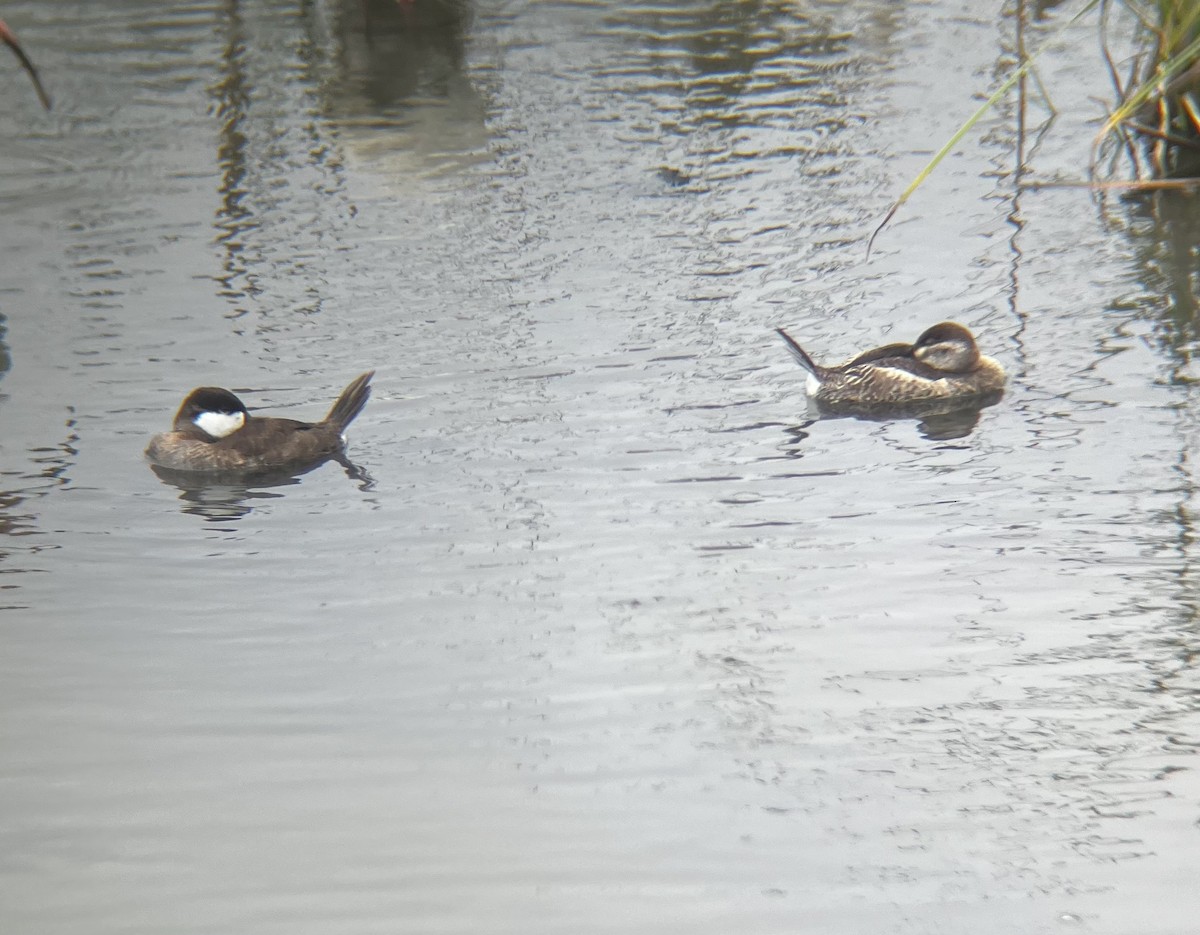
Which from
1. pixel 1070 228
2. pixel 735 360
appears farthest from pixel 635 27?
pixel 735 360

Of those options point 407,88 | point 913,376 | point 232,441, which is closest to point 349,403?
point 232,441

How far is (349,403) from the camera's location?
8.67 meters

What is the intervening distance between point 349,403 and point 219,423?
2.17ft

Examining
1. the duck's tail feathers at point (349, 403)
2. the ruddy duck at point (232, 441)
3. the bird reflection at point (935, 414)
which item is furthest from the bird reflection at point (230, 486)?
the bird reflection at point (935, 414)

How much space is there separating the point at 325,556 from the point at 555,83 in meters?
9.43

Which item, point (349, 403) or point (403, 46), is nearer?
point (349, 403)

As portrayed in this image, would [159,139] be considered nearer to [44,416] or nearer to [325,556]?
[44,416]

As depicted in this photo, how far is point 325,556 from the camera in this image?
7.17 metres

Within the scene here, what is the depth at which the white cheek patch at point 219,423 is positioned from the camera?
27.6 ft

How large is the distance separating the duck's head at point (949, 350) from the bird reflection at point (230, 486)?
2.97 m

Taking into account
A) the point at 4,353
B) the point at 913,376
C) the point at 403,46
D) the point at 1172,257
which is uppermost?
the point at 403,46

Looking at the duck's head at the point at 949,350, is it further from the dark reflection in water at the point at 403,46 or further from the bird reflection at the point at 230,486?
the dark reflection in water at the point at 403,46

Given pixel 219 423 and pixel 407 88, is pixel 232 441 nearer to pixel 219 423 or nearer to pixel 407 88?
pixel 219 423

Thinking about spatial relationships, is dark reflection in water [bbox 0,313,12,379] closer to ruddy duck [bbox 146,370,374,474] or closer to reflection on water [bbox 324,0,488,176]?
ruddy duck [bbox 146,370,374,474]
